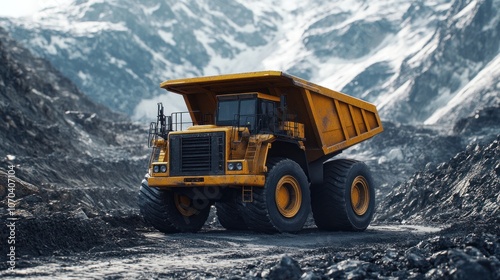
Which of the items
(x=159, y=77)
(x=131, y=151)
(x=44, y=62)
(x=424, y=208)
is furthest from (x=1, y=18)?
(x=424, y=208)

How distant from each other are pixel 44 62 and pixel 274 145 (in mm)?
54954

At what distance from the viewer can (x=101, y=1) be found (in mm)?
183000

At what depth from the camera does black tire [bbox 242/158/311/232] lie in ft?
42.0

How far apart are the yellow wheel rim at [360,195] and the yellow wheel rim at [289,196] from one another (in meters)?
1.92

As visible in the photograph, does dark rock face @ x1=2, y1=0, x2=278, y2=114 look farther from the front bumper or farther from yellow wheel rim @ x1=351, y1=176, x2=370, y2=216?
the front bumper

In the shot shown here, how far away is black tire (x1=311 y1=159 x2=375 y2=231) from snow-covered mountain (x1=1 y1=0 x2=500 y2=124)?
65281mm

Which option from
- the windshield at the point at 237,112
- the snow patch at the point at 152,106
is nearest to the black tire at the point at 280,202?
the windshield at the point at 237,112

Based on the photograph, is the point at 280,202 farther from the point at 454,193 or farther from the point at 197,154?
the point at 454,193

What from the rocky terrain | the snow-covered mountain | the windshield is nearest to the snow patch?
the snow-covered mountain

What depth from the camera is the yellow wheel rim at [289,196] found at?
1334cm

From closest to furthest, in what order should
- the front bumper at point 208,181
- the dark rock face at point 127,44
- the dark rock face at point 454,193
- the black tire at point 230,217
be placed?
1. the front bumper at point 208,181
2. the black tire at point 230,217
3. the dark rock face at point 454,193
4. the dark rock face at point 127,44

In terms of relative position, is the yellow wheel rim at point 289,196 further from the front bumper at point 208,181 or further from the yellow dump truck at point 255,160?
the front bumper at point 208,181

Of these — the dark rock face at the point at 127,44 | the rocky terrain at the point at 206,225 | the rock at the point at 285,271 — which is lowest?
the rock at the point at 285,271

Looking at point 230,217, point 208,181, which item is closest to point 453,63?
point 230,217
